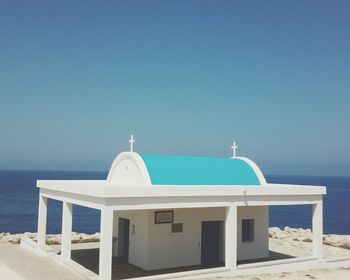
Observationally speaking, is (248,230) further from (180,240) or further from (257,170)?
(180,240)

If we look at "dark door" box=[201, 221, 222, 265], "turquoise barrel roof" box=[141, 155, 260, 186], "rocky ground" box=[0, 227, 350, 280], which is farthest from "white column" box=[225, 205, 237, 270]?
"dark door" box=[201, 221, 222, 265]

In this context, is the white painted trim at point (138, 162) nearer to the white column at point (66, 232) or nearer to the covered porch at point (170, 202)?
the covered porch at point (170, 202)

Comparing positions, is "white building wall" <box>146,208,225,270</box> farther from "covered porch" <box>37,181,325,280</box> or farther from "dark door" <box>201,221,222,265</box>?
"covered porch" <box>37,181,325,280</box>

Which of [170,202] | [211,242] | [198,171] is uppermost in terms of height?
[198,171]

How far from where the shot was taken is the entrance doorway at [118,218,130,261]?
803 inches

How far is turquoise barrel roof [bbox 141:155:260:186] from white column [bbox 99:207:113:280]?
3608mm

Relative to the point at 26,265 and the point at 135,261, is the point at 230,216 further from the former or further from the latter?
the point at 26,265

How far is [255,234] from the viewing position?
70.2 ft

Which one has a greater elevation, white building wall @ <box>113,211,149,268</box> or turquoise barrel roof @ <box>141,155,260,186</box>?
turquoise barrel roof @ <box>141,155,260,186</box>

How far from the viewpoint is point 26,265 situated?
60.1 ft

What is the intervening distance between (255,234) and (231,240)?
3812 millimetres

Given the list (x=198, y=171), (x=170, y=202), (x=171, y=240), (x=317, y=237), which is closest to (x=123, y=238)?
(x=171, y=240)

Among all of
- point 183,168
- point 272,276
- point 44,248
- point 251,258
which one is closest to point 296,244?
point 251,258

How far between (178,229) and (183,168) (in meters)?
2.75
